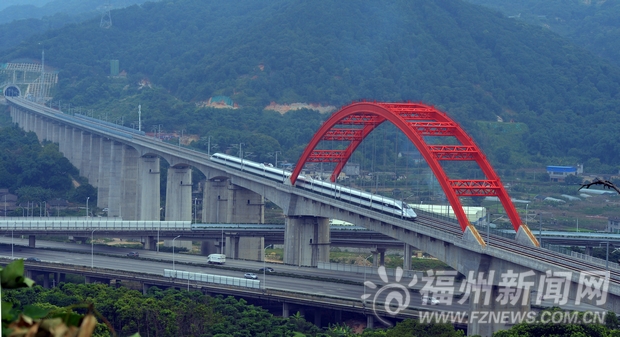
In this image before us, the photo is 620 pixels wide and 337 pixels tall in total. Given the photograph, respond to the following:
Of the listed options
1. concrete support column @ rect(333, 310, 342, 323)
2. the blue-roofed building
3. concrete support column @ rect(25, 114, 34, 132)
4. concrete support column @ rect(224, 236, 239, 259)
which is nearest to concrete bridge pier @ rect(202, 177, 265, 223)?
concrete support column @ rect(224, 236, 239, 259)

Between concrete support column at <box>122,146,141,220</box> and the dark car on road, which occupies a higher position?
concrete support column at <box>122,146,141,220</box>

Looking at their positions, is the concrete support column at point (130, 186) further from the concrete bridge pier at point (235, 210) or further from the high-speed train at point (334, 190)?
the high-speed train at point (334, 190)

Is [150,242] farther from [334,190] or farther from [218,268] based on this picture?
[334,190]

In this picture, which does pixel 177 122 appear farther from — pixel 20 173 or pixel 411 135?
pixel 411 135

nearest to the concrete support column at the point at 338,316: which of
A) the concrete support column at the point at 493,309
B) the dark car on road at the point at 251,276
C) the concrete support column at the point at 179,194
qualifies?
the concrete support column at the point at 493,309

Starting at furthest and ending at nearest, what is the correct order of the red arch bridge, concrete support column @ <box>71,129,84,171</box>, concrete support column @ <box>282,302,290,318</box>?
concrete support column @ <box>71,129,84,171</box>
concrete support column @ <box>282,302,290,318</box>
the red arch bridge

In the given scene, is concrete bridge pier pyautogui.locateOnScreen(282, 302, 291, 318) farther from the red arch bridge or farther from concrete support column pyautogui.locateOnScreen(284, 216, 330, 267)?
concrete support column pyautogui.locateOnScreen(284, 216, 330, 267)

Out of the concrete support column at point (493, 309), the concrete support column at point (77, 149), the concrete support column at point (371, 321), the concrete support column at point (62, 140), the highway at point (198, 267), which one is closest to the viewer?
the concrete support column at point (493, 309)
